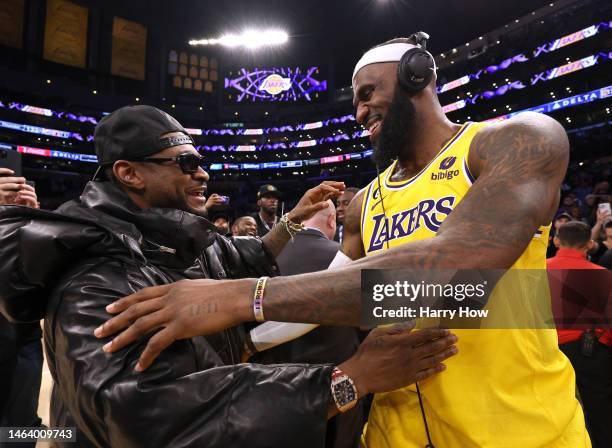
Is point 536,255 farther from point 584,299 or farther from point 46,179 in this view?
point 46,179

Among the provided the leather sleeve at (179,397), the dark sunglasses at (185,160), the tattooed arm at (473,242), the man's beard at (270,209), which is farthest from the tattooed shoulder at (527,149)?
the man's beard at (270,209)

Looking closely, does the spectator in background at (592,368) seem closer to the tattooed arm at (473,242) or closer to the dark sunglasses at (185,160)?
the tattooed arm at (473,242)

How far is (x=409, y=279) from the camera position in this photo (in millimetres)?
953

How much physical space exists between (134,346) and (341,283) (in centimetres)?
53

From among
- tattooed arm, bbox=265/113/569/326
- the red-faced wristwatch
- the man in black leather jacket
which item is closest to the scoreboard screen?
the man in black leather jacket

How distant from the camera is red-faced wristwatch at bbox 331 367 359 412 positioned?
3.47 feet

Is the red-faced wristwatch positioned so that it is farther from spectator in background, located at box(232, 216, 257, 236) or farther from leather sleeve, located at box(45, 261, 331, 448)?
spectator in background, located at box(232, 216, 257, 236)

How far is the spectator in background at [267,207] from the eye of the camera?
662cm

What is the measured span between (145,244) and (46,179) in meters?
29.3

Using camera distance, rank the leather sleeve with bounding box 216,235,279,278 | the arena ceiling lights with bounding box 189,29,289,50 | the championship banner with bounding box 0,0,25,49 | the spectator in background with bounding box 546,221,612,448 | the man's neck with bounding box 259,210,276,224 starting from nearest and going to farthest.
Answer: the leather sleeve with bounding box 216,235,279,278, the spectator in background with bounding box 546,221,612,448, the man's neck with bounding box 259,210,276,224, the championship banner with bounding box 0,0,25,49, the arena ceiling lights with bounding box 189,29,289,50

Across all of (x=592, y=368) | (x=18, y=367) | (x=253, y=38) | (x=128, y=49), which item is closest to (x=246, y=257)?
(x=18, y=367)

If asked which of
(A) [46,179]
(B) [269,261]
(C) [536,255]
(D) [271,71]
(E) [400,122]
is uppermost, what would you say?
(D) [271,71]

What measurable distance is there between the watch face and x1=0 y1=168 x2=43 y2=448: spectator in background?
2.27m

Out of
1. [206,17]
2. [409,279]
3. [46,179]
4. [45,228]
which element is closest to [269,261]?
[45,228]
